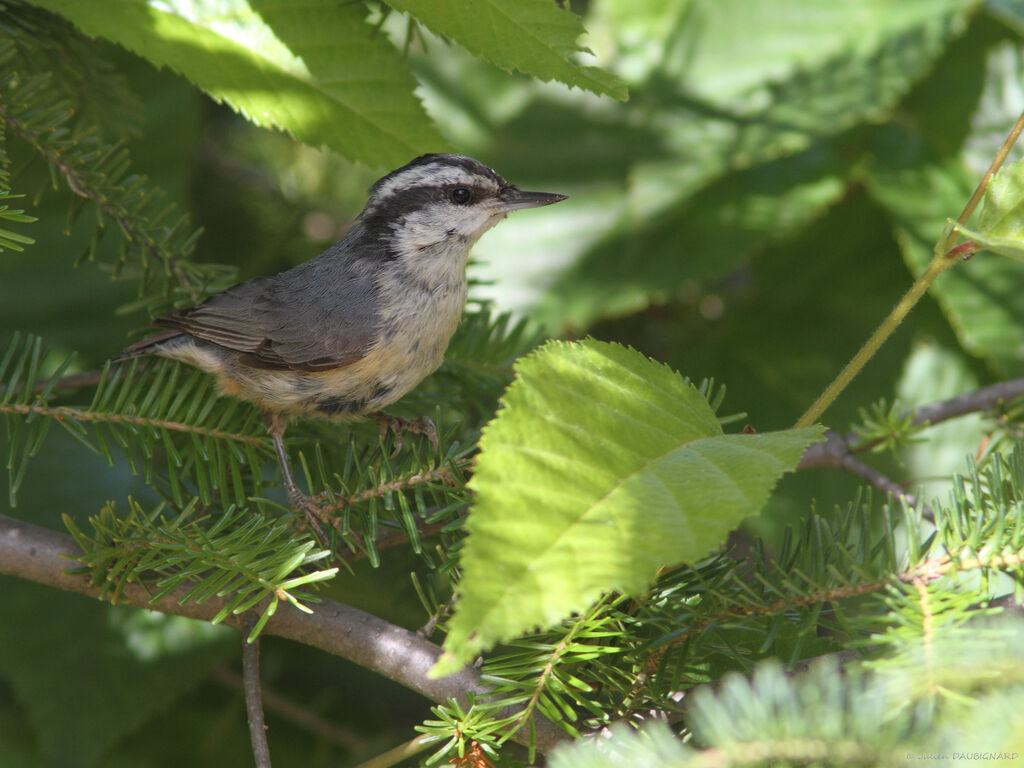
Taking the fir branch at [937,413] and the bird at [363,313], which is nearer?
the fir branch at [937,413]

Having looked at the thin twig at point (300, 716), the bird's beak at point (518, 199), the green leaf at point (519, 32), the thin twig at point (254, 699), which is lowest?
the thin twig at point (300, 716)

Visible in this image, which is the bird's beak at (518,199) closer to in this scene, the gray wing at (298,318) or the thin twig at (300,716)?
the gray wing at (298,318)

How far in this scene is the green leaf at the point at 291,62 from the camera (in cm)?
177

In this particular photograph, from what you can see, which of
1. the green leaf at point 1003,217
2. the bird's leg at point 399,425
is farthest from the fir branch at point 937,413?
the bird's leg at point 399,425

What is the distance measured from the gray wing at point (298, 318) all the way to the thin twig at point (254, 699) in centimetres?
95

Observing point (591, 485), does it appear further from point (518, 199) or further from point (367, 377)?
point (518, 199)

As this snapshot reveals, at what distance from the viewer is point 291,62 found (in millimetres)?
1815

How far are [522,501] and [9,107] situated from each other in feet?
4.90

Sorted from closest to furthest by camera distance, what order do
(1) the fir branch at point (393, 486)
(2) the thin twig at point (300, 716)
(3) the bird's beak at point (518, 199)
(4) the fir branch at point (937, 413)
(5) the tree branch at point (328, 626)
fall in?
1. (5) the tree branch at point (328, 626)
2. (1) the fir branch at point (393, 486)
3. (4) the fir branch at point (937, 413)
4. (2) the thin twig at point (300, 716)
5. (3) the bird's beak at point (518, 199)

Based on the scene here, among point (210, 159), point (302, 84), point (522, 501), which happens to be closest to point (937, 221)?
point (302, 84)

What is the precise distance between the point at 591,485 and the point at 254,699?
0.74 meters

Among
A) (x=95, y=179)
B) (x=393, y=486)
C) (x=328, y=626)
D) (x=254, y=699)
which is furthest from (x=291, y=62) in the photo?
(x=254, y=699)

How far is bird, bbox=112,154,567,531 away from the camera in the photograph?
2213mm

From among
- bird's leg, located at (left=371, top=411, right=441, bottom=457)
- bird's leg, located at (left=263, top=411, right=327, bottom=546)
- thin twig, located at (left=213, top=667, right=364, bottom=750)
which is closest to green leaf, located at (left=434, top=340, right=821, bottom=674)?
bird's leg, located at (left=263, top=411, right=327, bottom=546)
